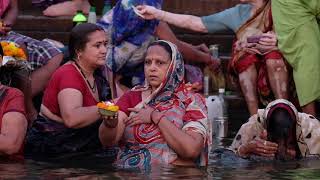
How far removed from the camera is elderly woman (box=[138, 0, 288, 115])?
1023cm

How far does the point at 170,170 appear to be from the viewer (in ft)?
25.8

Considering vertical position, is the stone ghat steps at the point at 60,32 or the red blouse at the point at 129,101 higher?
the stone ghat steps at the point at 60,32

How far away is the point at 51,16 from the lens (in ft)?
39.5

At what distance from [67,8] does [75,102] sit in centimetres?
369

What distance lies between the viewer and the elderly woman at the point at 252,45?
10.2 meters

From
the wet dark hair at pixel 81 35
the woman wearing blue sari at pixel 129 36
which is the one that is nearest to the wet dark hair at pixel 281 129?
the wet dark hair at pixel 81 35

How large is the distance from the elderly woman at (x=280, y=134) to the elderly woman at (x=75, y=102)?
1221 mm

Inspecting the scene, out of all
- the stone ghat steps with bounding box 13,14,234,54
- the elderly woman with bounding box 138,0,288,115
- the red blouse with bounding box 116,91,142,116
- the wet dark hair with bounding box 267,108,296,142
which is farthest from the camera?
the stone ghat steps with bounding box 13,14,234,54

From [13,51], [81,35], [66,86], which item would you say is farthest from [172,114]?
[13,51]

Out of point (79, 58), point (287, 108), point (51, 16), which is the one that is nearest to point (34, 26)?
point (51, 16)

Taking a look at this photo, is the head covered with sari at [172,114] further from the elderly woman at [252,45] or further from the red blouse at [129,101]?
the elderly woman at [252,45]

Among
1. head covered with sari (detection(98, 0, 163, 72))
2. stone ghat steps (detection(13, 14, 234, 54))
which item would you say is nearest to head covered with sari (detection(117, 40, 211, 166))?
head covered with sari (detection(98, 0, 163, 72))

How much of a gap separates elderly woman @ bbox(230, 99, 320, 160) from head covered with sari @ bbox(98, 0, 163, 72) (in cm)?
164

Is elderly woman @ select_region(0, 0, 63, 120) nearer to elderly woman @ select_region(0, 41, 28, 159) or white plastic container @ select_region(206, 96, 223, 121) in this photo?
white plastic container @ select_region(206, 96, 223, 121)
